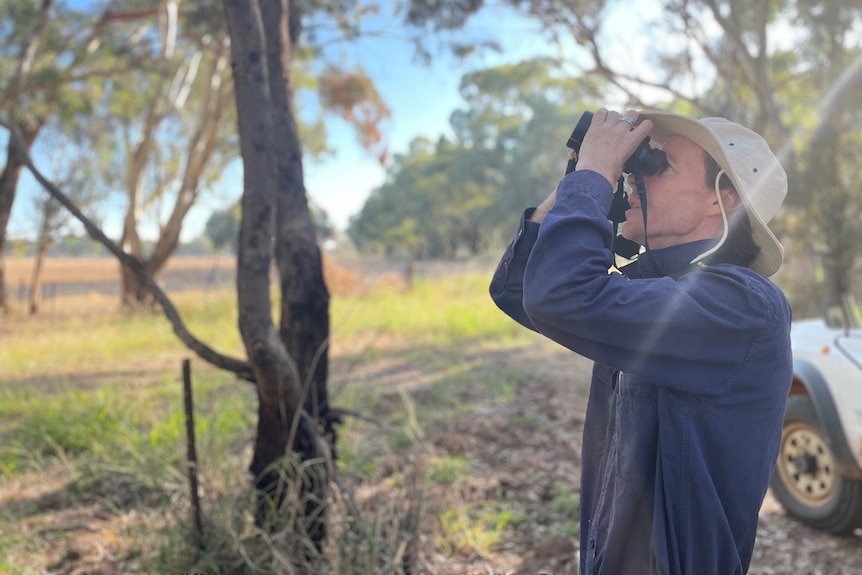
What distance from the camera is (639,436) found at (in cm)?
146

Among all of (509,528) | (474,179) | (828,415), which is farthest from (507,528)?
(474,179)

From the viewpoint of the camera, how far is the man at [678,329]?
1373mm

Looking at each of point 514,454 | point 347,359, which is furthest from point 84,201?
point 514,454

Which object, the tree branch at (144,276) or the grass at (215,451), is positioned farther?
the grass at (215,451)

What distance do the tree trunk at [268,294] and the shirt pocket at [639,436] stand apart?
1.82 m

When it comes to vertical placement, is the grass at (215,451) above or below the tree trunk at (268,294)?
below

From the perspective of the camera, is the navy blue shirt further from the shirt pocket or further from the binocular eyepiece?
the binocular eyepiece

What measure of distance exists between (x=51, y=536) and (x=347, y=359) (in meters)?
6.13

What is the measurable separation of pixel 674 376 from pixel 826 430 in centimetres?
298

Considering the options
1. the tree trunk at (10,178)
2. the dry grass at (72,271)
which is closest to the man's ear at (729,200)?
the tree trunk at (10,178)

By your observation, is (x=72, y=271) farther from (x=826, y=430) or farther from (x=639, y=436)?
(x=639, y=436)

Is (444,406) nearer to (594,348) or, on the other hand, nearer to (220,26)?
(594,348)

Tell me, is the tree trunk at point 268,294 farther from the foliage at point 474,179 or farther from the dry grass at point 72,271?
the foliage at point 474,179

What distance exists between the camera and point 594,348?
56.1 inches
